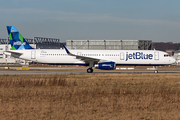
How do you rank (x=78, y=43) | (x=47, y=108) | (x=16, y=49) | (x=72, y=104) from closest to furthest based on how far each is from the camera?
(x=47, y=108), (x=72, y=104), (x=16, y=49), (x=78, y=43)

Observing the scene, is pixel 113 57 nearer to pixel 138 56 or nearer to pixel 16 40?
pixel 138 56

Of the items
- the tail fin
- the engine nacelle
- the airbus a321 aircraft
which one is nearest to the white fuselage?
the airbus a321 aircraft

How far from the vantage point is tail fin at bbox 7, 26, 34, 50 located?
134 ft

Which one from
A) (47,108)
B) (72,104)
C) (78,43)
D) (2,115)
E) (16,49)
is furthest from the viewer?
(78,43)

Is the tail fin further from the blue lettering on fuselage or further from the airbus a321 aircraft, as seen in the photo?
the blue lettering on fuselage

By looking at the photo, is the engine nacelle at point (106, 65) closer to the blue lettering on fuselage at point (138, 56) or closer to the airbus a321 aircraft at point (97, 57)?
the airbus a321 aircraft at point (97, 57)

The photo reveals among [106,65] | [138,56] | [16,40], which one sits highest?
[16,40]

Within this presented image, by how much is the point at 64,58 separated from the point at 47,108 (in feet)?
88.6

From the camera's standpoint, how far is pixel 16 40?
135 ft

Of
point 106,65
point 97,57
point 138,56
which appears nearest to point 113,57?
point 97,57

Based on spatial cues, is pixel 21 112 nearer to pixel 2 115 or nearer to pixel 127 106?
pixel 2 115

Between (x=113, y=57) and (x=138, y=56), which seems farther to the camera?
(x=113, y=57)

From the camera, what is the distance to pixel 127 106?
11086 mm

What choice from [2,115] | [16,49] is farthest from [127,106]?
[16,49]
